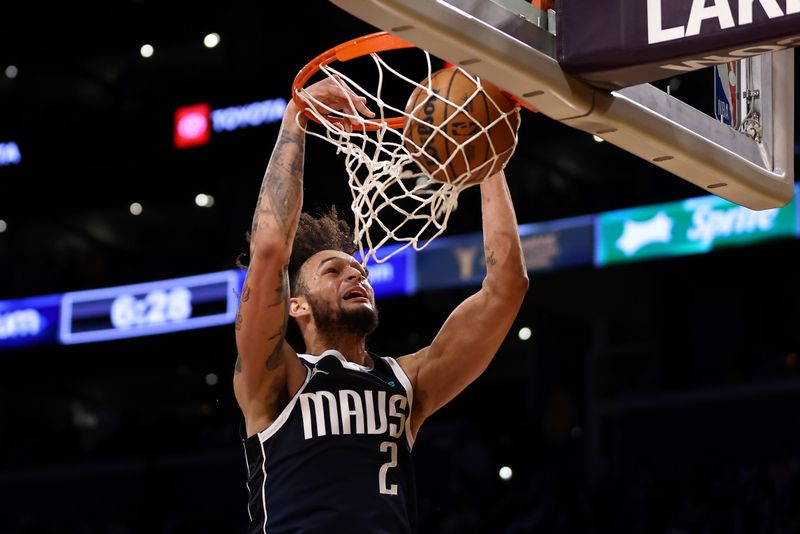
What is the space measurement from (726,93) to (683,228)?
21.5ft

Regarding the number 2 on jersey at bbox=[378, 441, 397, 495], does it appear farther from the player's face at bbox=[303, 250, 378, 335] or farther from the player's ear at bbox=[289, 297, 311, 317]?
the player's ear at bbox=[289, 297, 311, 317]

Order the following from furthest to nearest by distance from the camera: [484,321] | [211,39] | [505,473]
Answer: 1. [211,39]
2. [505,473]
3. [484,321]

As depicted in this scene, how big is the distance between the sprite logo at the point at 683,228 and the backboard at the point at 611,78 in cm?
621

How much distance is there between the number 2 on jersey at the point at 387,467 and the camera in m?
3.14

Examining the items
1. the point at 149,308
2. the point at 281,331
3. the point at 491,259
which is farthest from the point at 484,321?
the point at 149,308

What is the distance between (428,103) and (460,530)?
6.58 m

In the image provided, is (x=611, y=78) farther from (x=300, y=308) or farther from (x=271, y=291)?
(x=300, y=308)

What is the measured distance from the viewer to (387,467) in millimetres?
3188

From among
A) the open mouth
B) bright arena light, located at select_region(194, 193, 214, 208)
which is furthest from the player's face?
bright arena light, located at select_region(194, 193, 214, 208)

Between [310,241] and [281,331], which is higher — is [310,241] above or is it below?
above

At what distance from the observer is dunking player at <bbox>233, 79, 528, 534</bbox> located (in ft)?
10.2

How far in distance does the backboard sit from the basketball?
34cm

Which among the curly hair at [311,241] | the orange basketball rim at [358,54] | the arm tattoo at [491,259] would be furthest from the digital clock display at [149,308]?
the orange basketball rim at [358,54]

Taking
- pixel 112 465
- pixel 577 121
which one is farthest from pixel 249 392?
pixel 112 465
